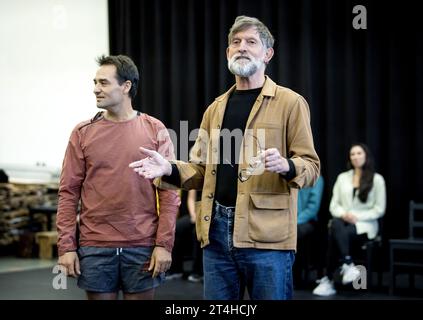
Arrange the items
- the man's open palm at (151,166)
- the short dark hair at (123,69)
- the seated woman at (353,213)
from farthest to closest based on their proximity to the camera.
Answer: the seated woman at (353,213) → the short dark hair at (123,69) → the man's open palm at (151,166)

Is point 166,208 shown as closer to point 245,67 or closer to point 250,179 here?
point 250,179

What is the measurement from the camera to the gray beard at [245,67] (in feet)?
7.36

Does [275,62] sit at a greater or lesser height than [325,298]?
greater

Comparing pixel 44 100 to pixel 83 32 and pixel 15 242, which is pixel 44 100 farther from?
pixel 15 242

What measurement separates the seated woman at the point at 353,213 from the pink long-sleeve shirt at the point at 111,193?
9.08ft

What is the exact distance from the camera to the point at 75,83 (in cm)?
738

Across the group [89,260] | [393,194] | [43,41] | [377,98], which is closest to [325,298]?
[393,194]

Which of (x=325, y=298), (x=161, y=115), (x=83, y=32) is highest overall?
(x=83, y=32)

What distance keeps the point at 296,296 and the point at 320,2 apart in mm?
2742

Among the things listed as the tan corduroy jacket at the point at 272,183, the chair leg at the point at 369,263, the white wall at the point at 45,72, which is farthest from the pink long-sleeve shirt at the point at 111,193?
the white wall at the point at 45,72

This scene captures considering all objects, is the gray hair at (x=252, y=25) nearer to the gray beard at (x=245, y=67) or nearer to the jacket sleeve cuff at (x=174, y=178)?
the gray beard at (x=245, y=67)

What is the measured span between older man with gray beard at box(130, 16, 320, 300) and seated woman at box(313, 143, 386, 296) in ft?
9.43

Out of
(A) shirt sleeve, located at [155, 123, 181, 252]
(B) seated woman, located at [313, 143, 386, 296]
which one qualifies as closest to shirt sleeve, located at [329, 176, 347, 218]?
(B) seated woman, located at [313, 143, 386, 296]

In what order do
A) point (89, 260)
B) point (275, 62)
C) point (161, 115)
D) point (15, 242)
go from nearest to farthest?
point (89, 260), point (275, 62), point (161, 115), point (15, 242)
